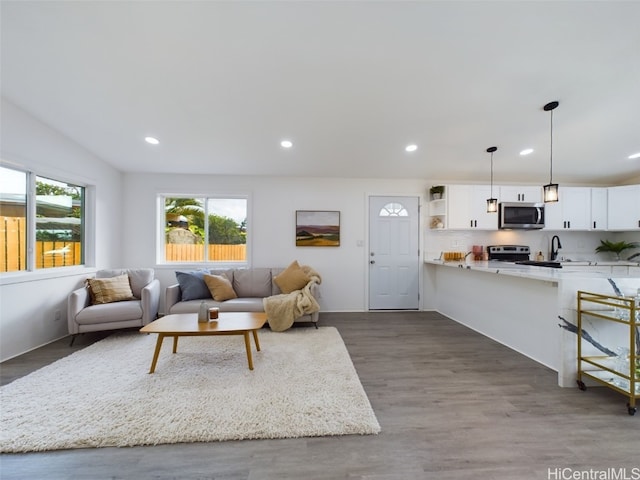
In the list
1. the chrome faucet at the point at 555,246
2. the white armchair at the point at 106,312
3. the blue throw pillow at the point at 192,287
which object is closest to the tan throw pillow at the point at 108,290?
the white armchair at the point at 106,312

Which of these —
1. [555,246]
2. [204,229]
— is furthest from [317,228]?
[555,246]

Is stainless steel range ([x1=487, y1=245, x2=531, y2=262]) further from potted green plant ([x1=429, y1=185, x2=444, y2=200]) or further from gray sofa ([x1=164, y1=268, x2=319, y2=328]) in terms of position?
gray sofa ([x1=164, y1=268, x2=319, y2=328])

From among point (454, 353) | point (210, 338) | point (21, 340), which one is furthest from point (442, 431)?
point (21, 340)

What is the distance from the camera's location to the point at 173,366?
2639 mm

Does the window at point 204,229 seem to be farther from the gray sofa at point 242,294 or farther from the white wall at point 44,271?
the white wall at point 44,271

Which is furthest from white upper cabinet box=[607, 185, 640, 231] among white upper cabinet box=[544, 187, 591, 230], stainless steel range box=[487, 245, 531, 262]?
stainless steel range box=[487, 245, 531, 262]

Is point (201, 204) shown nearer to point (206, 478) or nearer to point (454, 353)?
point (206, 478)

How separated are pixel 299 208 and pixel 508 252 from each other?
391 centimetres

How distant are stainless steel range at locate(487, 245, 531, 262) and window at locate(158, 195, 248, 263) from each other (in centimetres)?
453

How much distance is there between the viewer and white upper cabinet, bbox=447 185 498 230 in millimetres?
4660

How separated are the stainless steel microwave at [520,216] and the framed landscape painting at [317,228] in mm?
2897

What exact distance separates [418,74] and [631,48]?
1.74 meters

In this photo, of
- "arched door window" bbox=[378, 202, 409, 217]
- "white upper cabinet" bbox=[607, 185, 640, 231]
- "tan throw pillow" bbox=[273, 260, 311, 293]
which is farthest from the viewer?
"arched door window" bbox=[378, 202, 409, 217]

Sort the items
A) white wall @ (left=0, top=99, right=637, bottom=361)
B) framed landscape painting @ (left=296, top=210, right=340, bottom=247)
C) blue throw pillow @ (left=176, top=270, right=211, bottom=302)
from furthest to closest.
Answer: framed landscape painting @ (left=296, top=210, right=340, bottom=247) → white wall @ (left=0, top=99, right=637, bottom=361) → blue throw pillow @ (left=176, top=270, right=211, bottom=302)
